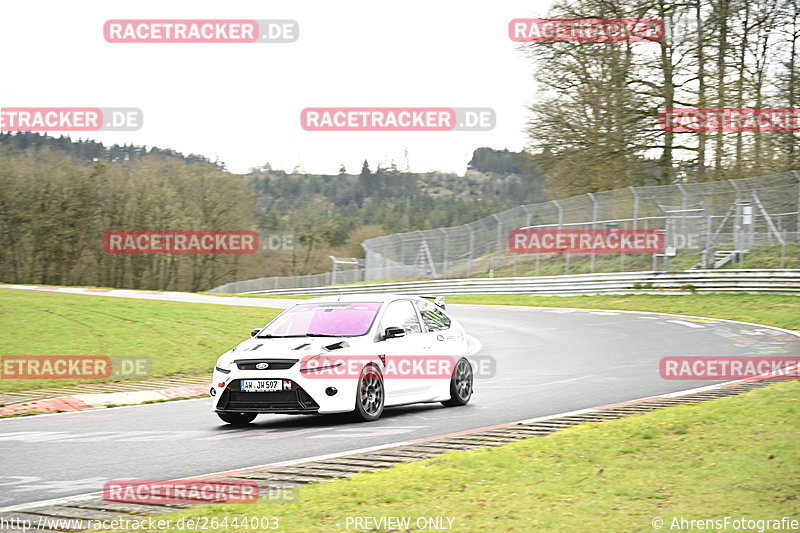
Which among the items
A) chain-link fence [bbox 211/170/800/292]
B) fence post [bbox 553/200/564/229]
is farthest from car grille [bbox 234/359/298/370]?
fence post [bbox 553/200/564/229]

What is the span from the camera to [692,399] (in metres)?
11.5

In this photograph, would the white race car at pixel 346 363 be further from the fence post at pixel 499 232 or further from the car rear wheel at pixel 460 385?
the fence post at pixel 499 232

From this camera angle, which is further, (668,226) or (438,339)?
(668,226)

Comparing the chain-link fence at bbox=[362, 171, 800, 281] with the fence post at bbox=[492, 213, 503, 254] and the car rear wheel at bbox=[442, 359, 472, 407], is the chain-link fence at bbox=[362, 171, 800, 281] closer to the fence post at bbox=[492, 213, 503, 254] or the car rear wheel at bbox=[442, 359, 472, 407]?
the fence post at bbox=[492, 213, 503, 254]

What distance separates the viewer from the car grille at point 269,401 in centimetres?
1032

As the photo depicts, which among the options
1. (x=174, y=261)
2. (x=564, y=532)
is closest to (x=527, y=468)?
(x=564, y=532)

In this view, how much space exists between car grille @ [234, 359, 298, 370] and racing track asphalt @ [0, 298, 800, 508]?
690mm

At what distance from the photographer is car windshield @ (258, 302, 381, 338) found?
11.3m

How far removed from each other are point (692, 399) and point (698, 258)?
25537 millimetres

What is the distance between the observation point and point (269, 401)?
10.4 meters

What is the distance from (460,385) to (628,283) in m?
24.7

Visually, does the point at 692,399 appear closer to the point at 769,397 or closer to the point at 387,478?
the point at 769,397

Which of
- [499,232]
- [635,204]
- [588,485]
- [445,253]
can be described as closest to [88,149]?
[445,253]

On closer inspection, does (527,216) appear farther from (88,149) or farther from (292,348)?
(88,149)
